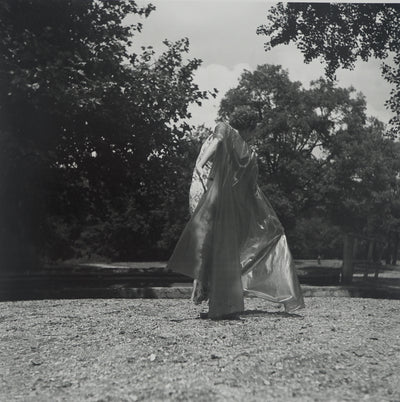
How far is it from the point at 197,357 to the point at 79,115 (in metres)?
9.54

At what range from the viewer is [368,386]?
3.31 meters

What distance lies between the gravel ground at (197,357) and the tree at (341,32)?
9212 mm

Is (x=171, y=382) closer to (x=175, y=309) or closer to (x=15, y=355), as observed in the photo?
(x=15, y=355)

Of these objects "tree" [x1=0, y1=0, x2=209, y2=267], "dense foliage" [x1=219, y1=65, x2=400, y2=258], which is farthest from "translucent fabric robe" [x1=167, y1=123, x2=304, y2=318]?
"dense foliage" [x1=219, y1=65, x2=400, y2=258]

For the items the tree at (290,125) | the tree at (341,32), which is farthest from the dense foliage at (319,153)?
the tree at (341,32)

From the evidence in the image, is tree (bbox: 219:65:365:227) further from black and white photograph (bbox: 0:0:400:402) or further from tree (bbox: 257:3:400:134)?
tree (bbox: 257:3:400:134)

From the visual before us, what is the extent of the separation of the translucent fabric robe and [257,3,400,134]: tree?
8.61 meters

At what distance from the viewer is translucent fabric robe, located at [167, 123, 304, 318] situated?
5672mm

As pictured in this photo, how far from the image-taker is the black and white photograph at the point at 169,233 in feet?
12.2

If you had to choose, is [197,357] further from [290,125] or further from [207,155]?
[290,125]

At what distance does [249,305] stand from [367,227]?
95.4ft

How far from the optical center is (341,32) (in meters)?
14.9

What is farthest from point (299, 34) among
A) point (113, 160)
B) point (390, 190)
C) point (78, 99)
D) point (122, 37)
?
point (390, 190)

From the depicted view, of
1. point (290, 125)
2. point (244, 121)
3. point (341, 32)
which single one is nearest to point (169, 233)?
point (290, 125)
